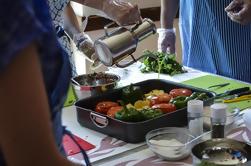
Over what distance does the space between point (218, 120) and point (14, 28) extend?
2.29ft

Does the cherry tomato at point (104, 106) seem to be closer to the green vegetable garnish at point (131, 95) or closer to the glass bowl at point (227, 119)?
the green vegetable garnish at point (131, 95)

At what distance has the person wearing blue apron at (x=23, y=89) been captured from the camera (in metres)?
0.45

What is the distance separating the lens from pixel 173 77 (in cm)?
162

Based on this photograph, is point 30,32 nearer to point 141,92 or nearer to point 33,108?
point 33,108

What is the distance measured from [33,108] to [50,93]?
0.30 feet

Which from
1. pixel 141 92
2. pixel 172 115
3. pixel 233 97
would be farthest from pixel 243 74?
pixel 172 115

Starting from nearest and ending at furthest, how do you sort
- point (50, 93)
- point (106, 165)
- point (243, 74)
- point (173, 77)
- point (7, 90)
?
point (7, 90) → point (50, 93) → point (106, 165) → point (173, 77) → point (243, 74)

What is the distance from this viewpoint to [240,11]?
166 cm

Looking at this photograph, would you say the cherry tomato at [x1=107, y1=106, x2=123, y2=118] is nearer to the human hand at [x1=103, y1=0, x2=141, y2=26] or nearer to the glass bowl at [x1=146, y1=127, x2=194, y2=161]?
the glass bowl at [x1=146, y1=127, x2=194, y2=161]

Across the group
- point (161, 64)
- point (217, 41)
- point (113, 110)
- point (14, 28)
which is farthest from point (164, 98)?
point (14, 28)

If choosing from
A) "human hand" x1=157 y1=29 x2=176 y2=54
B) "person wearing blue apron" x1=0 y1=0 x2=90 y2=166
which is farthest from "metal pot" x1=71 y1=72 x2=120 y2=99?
"person wearing blue apron" x1=0 y1=0 x2=90 y2=166

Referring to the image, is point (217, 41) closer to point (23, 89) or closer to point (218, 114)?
point (218, 114)

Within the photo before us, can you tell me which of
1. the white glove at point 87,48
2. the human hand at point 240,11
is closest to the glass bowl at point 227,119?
the white glove at point 87,48

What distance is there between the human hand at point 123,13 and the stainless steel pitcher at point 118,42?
3 cm
